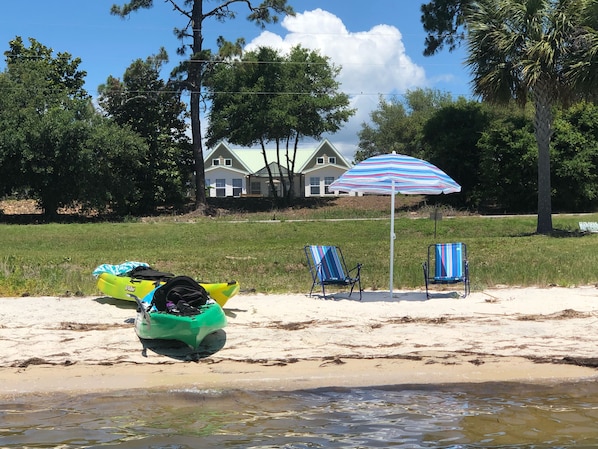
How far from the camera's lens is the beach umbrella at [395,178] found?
426 inches

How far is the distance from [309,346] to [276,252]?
10523mm

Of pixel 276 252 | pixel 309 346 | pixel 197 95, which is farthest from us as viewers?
pixel 197 95

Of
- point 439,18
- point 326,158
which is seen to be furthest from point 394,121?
point 439,18

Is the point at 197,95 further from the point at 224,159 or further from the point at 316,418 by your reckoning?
the point at 316,418

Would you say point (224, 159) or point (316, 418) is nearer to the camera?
point (316, 418)

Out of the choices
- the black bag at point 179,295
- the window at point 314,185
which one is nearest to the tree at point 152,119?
the window at point 314,185

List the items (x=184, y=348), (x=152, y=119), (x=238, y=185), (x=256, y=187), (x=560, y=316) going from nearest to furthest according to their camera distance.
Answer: (x=184, y=348) < (x=560, y=316) < (x=152, y=119) < (x=238, y=185) < (x=256, y=187)

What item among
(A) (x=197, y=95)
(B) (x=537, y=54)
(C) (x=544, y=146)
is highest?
(A) (x=197, y=95)

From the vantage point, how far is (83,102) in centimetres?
3725

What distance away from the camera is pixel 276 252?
19078 millimetres


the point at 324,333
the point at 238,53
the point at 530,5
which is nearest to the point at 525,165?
the point at 530,5

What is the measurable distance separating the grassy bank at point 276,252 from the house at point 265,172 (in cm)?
3155

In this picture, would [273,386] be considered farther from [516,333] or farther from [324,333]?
[516,333]

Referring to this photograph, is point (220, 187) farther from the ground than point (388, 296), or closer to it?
farther from the ground
